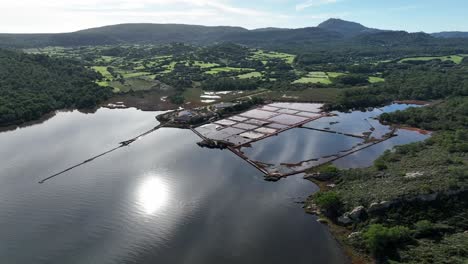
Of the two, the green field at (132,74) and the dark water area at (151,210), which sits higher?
the green field at (132,74)

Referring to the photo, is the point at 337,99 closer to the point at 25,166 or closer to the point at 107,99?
the point at 107,99

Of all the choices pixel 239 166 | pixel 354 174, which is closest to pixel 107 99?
pixel 239 166

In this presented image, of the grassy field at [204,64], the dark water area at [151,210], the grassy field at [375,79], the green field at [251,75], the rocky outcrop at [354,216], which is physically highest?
the grassy field at [204,64]

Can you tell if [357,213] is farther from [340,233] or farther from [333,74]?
[333,74]

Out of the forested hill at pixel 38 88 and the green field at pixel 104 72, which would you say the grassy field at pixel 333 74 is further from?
the green field at pixel 104 72

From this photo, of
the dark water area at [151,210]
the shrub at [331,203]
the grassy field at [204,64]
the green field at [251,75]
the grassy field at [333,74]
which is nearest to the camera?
the dark water area at [151,210]

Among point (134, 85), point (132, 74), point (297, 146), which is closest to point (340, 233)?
point (297, 146)

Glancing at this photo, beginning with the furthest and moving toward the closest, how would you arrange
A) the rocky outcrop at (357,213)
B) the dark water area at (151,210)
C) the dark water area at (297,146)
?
1. the dark water area at (297,146)
2. the rocky outcrop at (357,213)
3. the dark water area at (151,210)

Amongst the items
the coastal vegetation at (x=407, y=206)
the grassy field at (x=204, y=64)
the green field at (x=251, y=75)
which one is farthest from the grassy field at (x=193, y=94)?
the coastal vegetation at (x=407, y=206)
